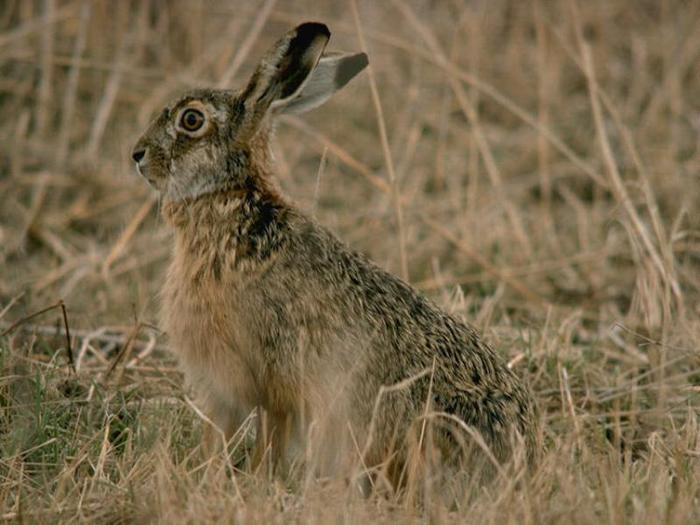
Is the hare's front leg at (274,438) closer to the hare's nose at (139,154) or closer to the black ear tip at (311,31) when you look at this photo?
the hare's nose at (139,154)

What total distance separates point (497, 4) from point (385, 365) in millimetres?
6338

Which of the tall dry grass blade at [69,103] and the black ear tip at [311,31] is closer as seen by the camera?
the black ear tip at [311,31]

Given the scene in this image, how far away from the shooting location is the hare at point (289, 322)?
407 centimetres

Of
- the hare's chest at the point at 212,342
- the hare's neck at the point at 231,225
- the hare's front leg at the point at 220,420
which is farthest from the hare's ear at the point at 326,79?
the hare's front leg at the point at 220,420

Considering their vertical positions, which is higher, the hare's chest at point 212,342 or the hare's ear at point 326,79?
the hare's ear at point 326,79

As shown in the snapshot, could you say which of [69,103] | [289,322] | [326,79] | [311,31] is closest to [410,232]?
[326,79]

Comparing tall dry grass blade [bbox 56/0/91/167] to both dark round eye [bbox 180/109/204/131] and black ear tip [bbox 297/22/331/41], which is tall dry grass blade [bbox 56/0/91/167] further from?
black ear tip [bbox 297/22/331/41]

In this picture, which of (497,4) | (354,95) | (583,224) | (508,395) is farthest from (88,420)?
(497,4)

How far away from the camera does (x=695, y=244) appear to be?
6.82 metres

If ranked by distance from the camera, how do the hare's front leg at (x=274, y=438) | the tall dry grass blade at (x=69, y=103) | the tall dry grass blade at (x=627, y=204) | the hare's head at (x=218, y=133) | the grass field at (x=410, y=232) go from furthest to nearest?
the tall dry grass blade at (x=69, y=103) < the tall dry grass blade at (x=627, y=204) < the hare's head at (x=218, y=133) < the hare's front leg at (x=274, y=438) < the grass field at (x=410, y=232)

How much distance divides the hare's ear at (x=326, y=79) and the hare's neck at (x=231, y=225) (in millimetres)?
396

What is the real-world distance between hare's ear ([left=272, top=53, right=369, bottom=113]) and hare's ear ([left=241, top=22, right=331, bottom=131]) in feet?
0.43

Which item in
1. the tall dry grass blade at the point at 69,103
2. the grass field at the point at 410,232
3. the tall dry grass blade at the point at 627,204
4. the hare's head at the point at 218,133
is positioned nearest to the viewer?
the grass field at the point at 410,232

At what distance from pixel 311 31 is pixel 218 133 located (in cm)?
51
